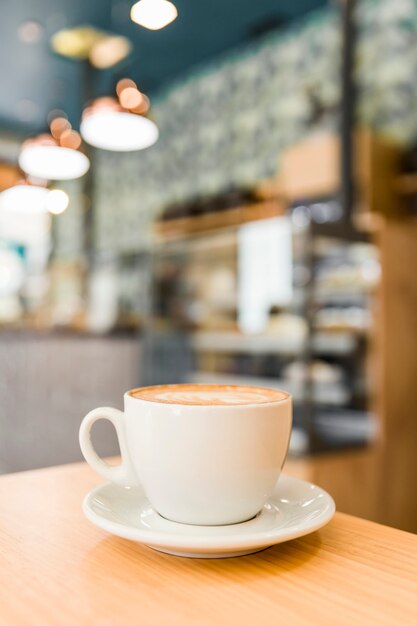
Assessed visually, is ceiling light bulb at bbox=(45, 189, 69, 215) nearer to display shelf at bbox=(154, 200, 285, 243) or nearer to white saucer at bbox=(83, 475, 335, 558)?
display shelf at bbox=(154, 200, 285, 243)

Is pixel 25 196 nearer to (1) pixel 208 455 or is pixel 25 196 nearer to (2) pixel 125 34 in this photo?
(2) pixel 125 34

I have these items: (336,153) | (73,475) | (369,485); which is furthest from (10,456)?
(73,475)

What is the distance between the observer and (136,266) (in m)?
4.00

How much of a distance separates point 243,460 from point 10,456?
4.01 metres

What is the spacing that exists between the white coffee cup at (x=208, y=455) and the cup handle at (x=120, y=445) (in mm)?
29

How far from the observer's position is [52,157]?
3951 millimetres

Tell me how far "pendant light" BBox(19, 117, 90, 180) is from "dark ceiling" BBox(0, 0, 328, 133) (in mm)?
421

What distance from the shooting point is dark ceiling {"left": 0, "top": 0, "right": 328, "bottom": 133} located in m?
4.36

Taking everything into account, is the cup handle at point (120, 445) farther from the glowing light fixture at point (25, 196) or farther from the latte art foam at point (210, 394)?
the glowing light fixture at point (25, 196)

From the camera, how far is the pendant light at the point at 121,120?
316cm

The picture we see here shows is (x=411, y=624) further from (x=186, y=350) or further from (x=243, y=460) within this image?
(x=186, y=350)

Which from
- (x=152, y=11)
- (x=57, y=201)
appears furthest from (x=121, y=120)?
(x=57, y=201)

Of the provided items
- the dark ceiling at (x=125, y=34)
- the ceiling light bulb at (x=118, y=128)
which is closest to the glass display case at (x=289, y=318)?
the ceiling light bulb at (x=118, y=128)

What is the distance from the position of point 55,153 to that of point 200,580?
3859 millimetres
